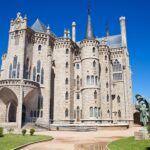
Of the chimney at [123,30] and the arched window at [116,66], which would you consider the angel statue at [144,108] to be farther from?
the chimney at [123,30]

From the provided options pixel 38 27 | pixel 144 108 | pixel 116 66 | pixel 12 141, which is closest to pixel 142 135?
pixel 144 108

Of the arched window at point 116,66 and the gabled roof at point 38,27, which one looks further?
the arched window at point 116,66

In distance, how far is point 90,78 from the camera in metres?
43.8

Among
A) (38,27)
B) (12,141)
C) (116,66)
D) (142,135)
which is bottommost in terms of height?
(12,141)

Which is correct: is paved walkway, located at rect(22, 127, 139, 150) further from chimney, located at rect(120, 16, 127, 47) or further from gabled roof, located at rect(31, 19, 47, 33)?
chimney, located at rect(120, 16, 127, 47)

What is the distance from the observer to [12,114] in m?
39.0

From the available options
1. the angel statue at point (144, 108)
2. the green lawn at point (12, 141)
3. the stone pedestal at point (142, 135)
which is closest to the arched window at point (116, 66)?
the angel statue at point (144, 108)

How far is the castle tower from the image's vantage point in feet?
138

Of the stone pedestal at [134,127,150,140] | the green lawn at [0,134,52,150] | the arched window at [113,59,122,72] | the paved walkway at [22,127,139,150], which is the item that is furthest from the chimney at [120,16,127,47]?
the green lawn at [0,134,52,150]

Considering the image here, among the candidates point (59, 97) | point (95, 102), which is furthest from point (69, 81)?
point (95, 102)

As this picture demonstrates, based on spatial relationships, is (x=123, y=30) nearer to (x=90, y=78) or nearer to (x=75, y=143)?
(x=90, y=78)

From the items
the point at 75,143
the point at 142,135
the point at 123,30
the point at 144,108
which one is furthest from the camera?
the point at 123,30

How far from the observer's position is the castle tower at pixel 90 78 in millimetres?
42062

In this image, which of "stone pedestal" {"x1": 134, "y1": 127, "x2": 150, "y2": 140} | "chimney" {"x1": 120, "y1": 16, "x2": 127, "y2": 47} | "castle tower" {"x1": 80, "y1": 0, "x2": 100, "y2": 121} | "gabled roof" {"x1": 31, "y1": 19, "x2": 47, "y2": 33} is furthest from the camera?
"chimney" {"x1": 120, "y1": 16, "x2": 127, "y2": 47}
